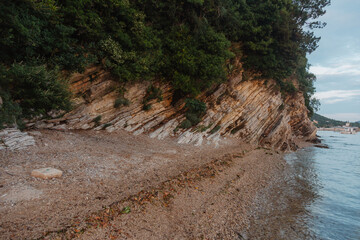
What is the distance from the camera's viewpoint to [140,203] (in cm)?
590

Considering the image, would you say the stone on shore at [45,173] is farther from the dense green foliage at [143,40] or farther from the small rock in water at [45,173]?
the dense green foliage at [143,40]

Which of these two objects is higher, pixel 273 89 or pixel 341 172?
pixel 273 89

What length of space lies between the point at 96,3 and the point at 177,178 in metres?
11.5

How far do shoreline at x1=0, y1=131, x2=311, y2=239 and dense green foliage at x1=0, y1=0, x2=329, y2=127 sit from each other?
3806 mm

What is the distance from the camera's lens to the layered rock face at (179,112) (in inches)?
474

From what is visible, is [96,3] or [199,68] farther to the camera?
[199,68]

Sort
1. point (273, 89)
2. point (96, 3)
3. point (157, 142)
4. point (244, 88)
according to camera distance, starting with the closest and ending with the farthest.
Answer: point (96, 3)
point (157, 142)
point (244, 88)
point (273, 89)

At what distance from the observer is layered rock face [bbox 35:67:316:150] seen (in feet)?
39.5

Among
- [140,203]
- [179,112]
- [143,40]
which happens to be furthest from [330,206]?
[143,40]

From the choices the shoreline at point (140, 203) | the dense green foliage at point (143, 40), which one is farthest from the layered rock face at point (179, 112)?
the shoreline at point (140, 203)

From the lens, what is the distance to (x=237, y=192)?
8.44 meters

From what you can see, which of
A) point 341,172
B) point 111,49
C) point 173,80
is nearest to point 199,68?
point 173,80

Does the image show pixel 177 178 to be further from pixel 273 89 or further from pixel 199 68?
pixel 273 89

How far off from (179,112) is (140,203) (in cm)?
1158
